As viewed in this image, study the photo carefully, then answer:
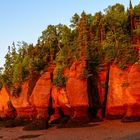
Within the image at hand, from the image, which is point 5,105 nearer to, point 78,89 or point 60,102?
point 60,102

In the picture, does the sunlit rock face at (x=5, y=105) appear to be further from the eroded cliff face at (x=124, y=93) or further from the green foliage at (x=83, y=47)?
the eroded cliff face at (x=124, y=93)

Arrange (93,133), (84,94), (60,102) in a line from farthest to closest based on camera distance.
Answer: (60,102) < (84,94) < (93,133)

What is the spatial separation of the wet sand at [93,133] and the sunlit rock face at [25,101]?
1102 cm

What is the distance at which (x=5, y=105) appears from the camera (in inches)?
2532

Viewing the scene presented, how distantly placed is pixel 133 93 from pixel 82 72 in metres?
7.14

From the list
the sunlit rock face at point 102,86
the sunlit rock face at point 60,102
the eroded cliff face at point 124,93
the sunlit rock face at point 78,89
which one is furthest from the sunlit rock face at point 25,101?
the eroded cliff face at point 124,93

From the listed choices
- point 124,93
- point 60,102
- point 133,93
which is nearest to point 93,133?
point 133,93

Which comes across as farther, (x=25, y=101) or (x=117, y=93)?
(x=25, y=101)

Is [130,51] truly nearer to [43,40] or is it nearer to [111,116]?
[111,116]

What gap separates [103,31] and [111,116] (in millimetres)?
14064

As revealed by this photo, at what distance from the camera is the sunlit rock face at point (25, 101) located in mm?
56094

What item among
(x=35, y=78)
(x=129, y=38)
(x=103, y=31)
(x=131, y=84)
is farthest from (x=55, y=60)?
(x=131, y=84)

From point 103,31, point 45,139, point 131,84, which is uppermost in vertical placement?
point 103,31

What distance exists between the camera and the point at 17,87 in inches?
2324
